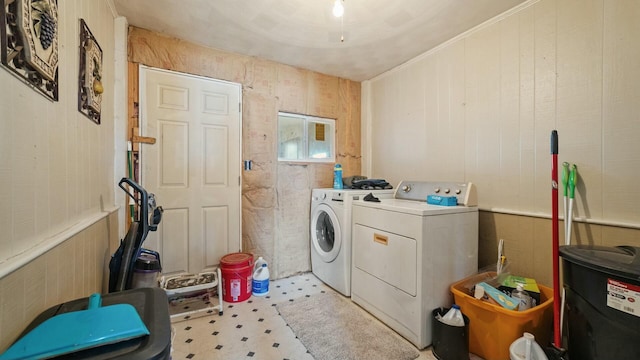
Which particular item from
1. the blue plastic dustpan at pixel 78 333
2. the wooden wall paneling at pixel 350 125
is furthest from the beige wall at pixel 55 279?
the wooden wall paneling at pixel 350 125

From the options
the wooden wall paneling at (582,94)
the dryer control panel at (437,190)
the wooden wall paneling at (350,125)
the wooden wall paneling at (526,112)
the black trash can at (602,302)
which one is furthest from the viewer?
the wooden wall paneling at (350,125)

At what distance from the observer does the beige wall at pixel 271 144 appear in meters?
2.47

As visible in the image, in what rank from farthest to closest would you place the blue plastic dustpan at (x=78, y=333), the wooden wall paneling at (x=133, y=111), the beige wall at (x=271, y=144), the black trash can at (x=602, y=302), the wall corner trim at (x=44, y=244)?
the beige wall at (x=271, y=144) < the wooden wall paneling at (x=133, y=111) < the black trash can at (x=602, y=302) < the wall corner trim at (x=44, y=244) < the blue plastic dustpan at (x=78, y=333)

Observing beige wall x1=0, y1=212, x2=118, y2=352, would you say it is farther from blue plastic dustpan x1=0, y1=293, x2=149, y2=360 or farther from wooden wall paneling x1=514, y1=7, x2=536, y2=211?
wooden wall paneling x1=514, y1=7, x2=536, y2=211

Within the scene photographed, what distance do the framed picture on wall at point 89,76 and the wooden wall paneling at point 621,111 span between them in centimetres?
283

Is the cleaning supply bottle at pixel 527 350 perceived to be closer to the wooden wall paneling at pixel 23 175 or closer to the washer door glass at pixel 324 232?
the washer door glass at pixel 324 232

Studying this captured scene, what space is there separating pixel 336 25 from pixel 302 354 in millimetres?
2416

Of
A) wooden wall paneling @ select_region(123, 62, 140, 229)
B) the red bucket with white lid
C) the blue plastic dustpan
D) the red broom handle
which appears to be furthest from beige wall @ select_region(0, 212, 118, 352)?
the red broom handle

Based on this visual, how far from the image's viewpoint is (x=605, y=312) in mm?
1083

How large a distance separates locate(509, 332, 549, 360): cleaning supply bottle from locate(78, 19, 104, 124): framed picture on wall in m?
2.50

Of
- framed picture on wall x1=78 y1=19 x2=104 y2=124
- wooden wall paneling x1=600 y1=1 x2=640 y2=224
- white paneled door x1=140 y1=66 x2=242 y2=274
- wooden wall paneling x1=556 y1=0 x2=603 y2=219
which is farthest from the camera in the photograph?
white paneled door x1=140 y1=66 x2=242 y2=274

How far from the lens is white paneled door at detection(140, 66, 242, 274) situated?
86.7 inches

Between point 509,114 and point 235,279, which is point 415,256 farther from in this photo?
point 235,279

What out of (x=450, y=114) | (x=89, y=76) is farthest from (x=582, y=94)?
(x=89, y=76)
